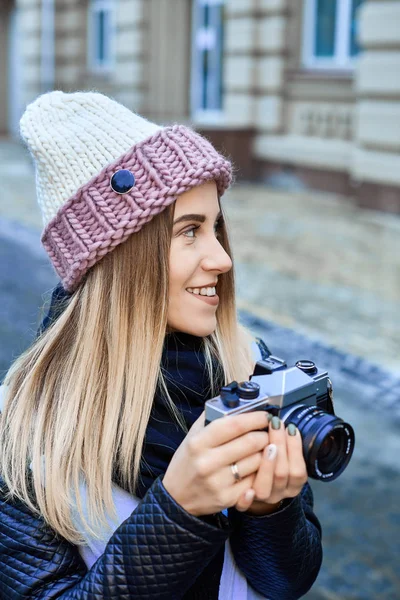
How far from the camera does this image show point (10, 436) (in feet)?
5.79

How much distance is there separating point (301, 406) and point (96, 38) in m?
17.9

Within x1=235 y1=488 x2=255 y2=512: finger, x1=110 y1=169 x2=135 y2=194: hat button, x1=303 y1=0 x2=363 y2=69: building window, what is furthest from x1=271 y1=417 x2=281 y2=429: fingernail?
x1=303 y1=0 x2=363 y2=69: building window

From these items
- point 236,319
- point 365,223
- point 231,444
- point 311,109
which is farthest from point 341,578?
point 311,109

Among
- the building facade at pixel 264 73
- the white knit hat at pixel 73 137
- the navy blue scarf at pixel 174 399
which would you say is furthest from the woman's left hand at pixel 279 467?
the building facade at pixel 264 73

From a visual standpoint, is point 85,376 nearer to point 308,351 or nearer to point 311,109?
point 308,351

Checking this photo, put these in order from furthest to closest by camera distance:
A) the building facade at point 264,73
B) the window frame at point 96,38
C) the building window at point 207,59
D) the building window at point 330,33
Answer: the window frame at point 96,38 → the building window at point 207,59 → the building window at point 330,33 → the building facade at point 264,73

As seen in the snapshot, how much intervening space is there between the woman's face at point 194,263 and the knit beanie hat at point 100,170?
0.06 meters

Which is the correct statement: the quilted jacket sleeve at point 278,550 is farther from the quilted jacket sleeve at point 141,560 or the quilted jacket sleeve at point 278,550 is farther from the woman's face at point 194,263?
the woman's face at point 194,263

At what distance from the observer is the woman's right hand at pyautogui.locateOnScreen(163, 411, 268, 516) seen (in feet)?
4.47

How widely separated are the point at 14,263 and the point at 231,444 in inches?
307

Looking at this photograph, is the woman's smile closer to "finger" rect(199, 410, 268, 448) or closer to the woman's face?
the woman's face

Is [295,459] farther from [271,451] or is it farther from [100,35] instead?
[100,35]

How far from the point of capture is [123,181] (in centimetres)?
178

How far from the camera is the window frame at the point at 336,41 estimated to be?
12.1 m
